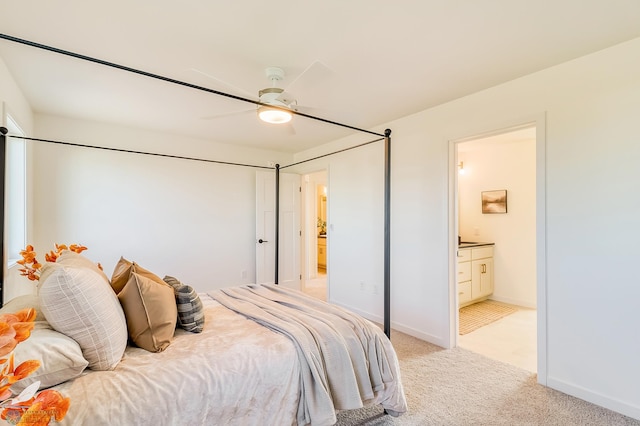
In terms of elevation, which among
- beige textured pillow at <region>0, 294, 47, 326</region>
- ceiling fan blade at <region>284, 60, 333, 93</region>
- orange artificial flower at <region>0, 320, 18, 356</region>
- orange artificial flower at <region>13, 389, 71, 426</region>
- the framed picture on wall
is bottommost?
beige textured pillow at <region>0, 294, 47, 326</region>

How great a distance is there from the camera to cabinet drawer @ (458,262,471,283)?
171 inches

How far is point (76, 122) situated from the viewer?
3.71 meters

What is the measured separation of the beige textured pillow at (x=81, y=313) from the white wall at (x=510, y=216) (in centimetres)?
449

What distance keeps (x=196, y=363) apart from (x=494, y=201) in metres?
5.04

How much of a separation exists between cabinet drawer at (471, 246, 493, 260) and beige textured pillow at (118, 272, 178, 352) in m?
4.23

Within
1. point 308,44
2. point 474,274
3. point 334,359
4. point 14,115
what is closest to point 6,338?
point 334,359

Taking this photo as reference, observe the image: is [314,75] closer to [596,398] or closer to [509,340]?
[596,398]

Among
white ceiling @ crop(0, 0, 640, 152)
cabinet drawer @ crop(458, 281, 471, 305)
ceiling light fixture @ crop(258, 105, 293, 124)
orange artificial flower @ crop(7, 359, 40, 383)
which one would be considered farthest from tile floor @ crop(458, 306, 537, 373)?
orange artificial flower @ crop(7, 359, 40, 383)

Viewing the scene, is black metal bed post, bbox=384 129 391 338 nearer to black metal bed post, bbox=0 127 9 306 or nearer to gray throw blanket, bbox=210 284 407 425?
gray throw blanket, bbox=210 284 407 425

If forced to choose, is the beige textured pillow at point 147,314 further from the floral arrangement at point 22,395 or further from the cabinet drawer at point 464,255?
the cabinet drawer at point 464,255

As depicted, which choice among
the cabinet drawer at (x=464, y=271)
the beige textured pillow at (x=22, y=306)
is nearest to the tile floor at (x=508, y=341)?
the cabinet drawer at (x=464, y=271)

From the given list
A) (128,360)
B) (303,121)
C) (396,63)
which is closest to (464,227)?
(303,121)

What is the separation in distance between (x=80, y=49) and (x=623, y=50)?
3.71m

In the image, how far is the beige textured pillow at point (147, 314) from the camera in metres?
1.63
